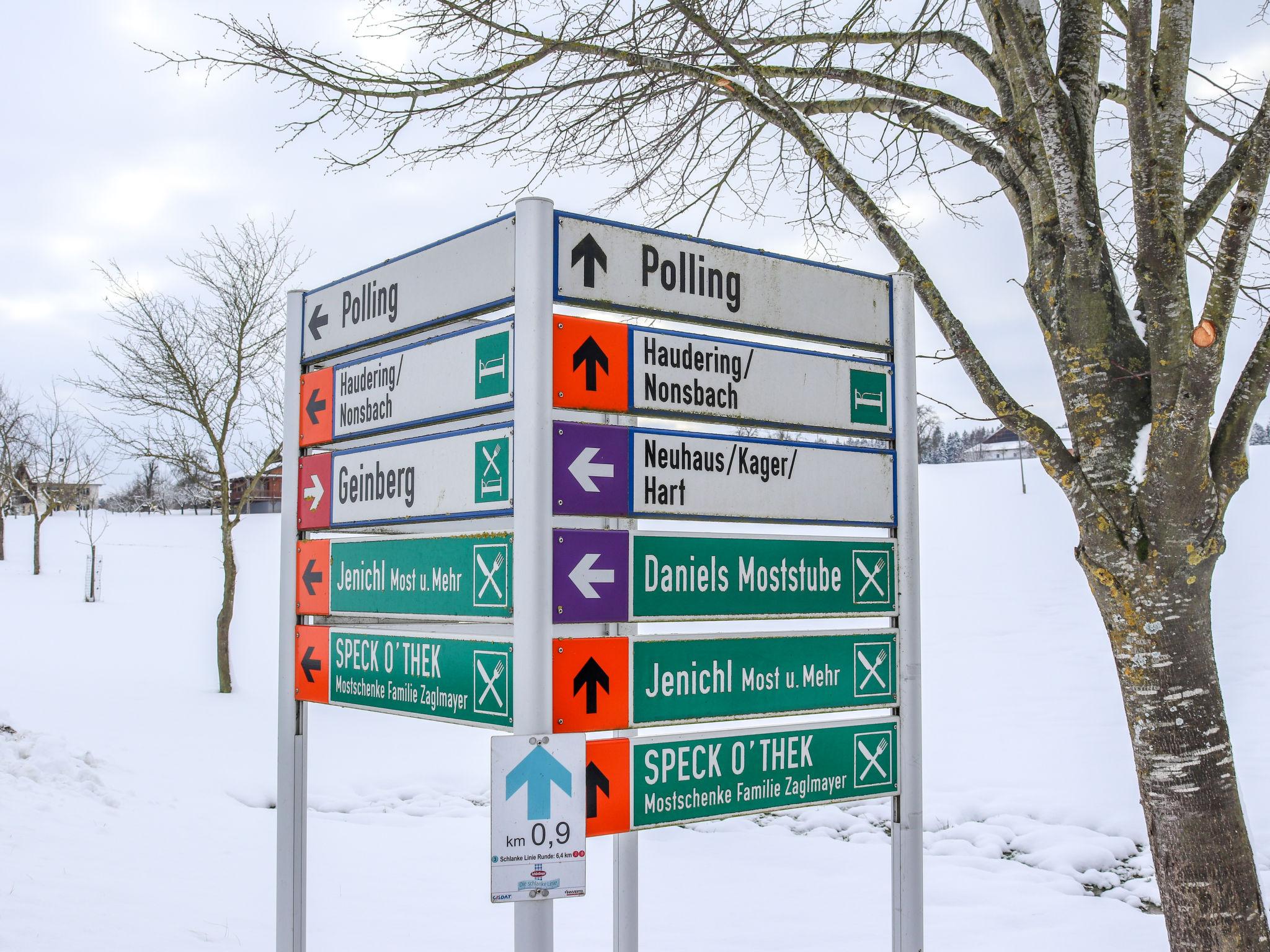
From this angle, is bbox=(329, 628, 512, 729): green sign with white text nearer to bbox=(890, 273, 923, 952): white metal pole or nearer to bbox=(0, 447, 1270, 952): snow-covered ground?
bbox=(890, 273, 923, 952): white metal pole

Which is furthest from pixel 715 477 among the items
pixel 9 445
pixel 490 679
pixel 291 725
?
pixel 9 445

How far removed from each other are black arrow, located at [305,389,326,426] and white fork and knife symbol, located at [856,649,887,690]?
219cm

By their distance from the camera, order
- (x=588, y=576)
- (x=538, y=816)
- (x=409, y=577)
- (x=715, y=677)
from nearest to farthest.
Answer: (x=538, y=816) < (x=588, y=576) < (x=715, y=677) < (x=409, y=577)

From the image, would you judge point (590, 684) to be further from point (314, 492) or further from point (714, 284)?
point (314, 492)

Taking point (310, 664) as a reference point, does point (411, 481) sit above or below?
above

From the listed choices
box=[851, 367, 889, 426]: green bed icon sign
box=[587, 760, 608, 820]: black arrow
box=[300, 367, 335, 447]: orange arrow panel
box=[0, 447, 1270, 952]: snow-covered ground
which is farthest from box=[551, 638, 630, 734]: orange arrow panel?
box=[0, 447, 1270, 952]: snow-covered ground

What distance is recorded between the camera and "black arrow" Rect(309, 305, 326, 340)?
4.23 metres

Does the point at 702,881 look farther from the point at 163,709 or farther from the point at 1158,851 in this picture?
the point at 163,709

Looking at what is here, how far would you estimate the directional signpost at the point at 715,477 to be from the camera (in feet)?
10.2

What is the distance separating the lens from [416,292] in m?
3.70

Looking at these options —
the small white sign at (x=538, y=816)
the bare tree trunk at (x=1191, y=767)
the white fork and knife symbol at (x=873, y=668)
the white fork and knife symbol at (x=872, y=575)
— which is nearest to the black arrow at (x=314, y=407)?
the small white sign at (x=538, y=816)

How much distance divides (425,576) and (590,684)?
0.76 metres

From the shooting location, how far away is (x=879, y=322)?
13.1ft

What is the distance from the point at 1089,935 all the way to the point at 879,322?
147 inches
